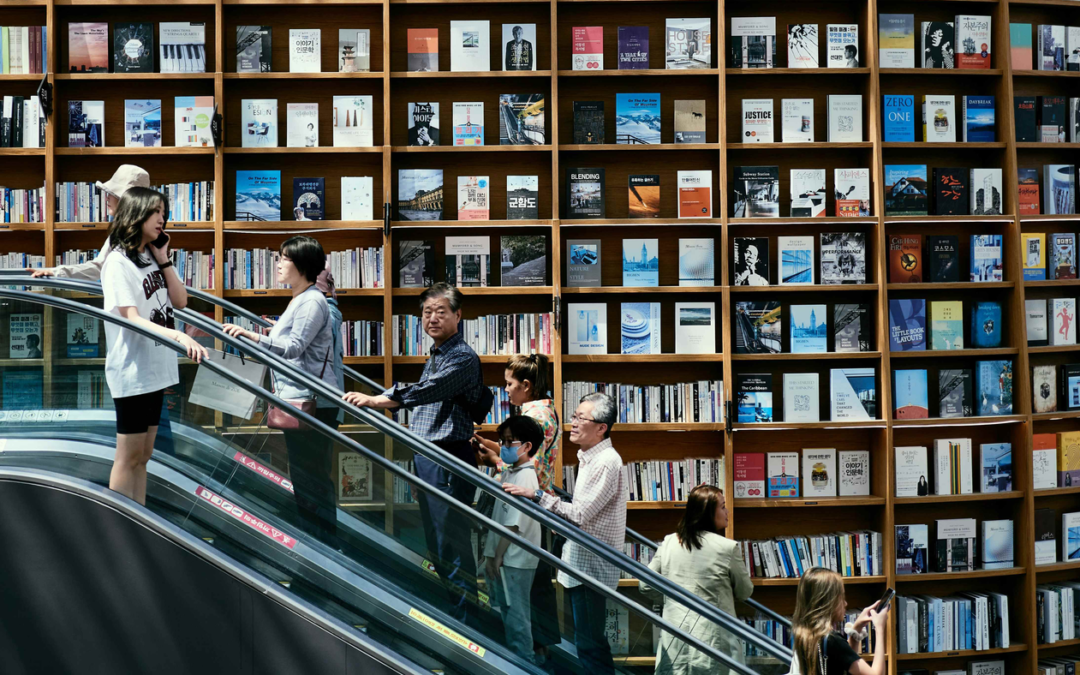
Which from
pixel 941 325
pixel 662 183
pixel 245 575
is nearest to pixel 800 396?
pixel 941 325

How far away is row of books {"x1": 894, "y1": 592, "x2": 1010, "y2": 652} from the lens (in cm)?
525

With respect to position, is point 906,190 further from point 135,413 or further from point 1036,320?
point 135,413

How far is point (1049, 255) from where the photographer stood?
548cm

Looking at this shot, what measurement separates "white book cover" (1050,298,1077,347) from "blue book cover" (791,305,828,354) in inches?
A: 59.8

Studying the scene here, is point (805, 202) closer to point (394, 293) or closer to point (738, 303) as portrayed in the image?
point (738, 303)

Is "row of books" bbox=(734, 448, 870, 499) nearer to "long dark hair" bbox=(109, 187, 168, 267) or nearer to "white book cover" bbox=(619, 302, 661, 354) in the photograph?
"white book cover" bbox=(619, 302, 661, 354)

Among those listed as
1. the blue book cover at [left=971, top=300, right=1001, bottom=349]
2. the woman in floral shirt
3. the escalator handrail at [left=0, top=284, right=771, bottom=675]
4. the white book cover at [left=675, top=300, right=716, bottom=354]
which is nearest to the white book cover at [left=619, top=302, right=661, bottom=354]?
the white book cover at [left=675, top=300, right=716, bottom=354]

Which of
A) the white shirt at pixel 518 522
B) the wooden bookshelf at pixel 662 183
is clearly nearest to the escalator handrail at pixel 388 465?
the white shirt at pixel 518 522

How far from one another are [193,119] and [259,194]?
0.60 metres

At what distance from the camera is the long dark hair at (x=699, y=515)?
339 centimetres

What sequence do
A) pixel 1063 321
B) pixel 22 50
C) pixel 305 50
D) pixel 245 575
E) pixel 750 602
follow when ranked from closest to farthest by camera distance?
pixel 245 575, pixel 750 602, pixel 22 50, pixel 305 50, pixel 1063 321

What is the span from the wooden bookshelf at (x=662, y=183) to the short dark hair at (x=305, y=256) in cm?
149

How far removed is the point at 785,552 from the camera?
522 centimetres

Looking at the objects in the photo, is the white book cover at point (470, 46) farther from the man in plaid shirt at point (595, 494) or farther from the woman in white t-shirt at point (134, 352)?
the woman in white t-shirt at point (134, 352)
